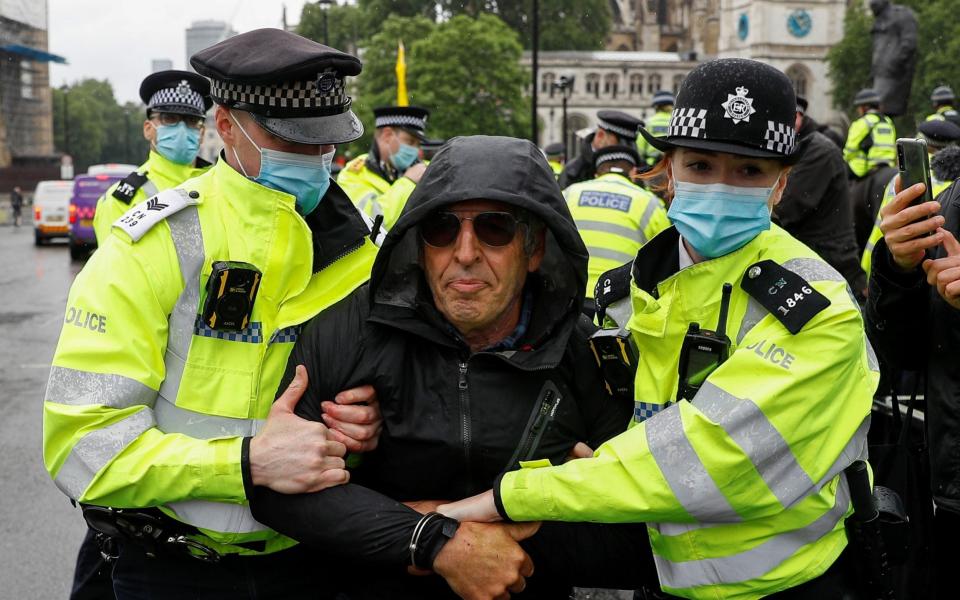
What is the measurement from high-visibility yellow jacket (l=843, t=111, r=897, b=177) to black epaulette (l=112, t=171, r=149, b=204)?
684 centimetres

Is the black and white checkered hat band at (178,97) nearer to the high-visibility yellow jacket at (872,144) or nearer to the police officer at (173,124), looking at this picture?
the police officer at (173,124)

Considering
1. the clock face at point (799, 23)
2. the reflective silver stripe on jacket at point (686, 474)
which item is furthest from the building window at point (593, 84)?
the reflective silver stripe on jacket at point (686, 474)

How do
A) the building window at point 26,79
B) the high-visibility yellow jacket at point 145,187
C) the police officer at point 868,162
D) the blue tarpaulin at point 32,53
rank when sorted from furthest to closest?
the building window at point 26,79, the blue tarpaulin at point 32,53, the police officer at point 868,162, the high-visibility yellow jacket at point 145,187

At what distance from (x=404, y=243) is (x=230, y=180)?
1.74ft

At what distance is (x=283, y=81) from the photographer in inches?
113

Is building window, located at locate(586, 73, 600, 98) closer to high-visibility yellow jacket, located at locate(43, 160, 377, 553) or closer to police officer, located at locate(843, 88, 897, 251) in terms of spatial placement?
police officer, located at locate(843, 88, 897, 251)

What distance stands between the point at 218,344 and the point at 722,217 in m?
1.35

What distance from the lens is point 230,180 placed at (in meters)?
2.96

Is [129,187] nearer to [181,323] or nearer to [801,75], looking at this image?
[181,323]

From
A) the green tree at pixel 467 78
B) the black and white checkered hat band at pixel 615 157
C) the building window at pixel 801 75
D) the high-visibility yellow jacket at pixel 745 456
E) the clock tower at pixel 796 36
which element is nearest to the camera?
the high-visibility yellow jacket at pixel 745 456

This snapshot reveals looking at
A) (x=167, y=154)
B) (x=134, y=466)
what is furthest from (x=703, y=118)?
(x=167, y=154)

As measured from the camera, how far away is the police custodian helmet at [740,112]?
2.68 m

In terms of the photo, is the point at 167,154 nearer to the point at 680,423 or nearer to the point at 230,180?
the point at 230,180

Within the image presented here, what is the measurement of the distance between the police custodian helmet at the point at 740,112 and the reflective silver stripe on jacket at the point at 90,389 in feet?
4.78
